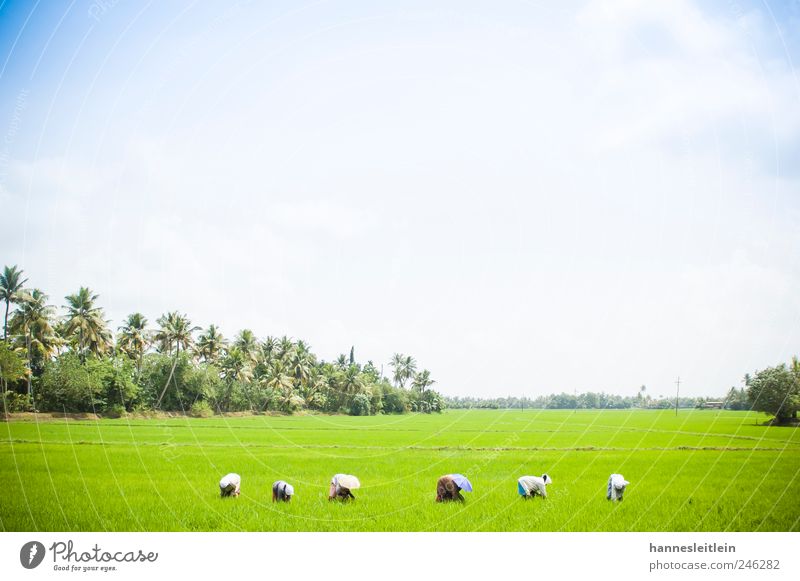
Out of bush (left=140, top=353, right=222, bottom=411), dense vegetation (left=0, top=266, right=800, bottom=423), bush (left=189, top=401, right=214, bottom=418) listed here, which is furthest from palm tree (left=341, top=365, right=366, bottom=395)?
bush (left=189, top=401, right=214, bottom=418)

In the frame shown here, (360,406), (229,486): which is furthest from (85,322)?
(229,486)

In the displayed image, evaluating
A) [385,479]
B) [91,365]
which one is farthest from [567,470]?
[91,365]

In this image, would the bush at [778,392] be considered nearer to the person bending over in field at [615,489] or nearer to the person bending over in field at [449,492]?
the person bending over in field at [615,489]

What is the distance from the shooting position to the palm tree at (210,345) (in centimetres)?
4291

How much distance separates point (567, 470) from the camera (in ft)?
37.8

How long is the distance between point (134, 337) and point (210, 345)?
5.66 metres

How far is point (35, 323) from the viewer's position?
25031mm

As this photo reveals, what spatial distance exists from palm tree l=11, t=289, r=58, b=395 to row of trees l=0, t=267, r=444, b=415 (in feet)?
0.13

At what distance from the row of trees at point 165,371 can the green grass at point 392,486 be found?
5176mm

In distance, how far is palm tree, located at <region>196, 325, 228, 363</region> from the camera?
4291cm

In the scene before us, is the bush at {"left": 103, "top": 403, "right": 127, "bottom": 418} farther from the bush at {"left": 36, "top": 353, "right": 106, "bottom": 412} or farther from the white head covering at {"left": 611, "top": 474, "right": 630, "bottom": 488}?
the white head covering at {"left": 611, "top": 474, "right": 630, "bottom": 488}

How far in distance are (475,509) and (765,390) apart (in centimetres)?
1611

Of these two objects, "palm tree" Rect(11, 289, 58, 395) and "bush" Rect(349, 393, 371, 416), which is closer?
"palm tree" Rect(11, 289, 58, 395)

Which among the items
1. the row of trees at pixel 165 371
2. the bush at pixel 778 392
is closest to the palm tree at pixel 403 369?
the row of trees at pixel 165 371
